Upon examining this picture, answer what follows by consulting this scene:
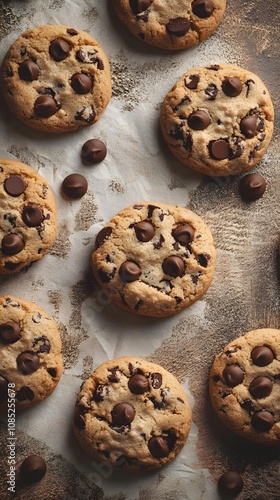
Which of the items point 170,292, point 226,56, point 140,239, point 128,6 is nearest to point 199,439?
point 170,292

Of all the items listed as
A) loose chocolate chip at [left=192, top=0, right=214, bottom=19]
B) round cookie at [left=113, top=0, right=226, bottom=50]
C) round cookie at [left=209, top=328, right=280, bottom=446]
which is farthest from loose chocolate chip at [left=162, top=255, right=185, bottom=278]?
loose chocolate chip at [left=192, top=0, right=214, bottom=19]

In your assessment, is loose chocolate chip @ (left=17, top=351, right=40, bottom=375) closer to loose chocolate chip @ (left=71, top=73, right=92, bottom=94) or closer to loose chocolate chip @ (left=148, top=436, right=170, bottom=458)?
loose chocolate chip @ (left=148, top=436, right=170, bottom=458)

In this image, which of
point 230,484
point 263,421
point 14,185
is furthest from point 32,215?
point 230,484

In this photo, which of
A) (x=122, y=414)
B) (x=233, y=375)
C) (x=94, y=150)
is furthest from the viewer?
(x=94, y=150)

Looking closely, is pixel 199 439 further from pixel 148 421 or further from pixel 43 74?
pixel 43 74

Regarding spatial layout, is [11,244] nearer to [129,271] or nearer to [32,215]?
[32,215]

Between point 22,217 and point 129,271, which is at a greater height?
point 22,217
